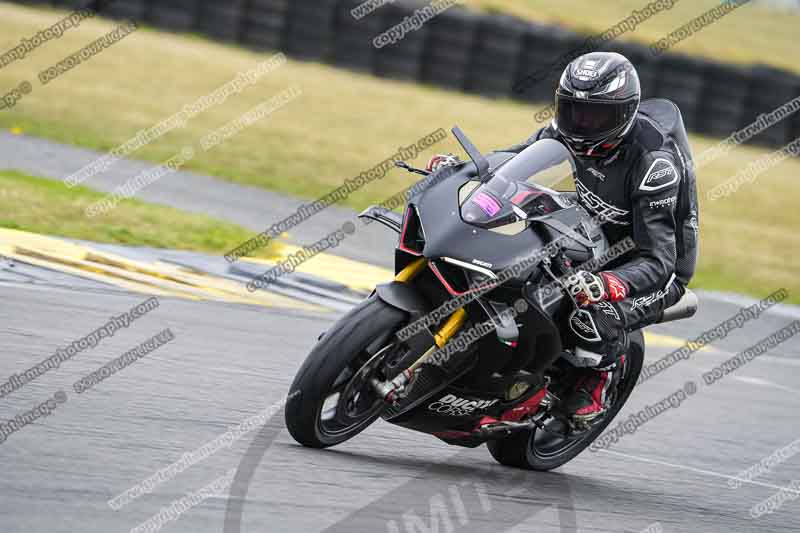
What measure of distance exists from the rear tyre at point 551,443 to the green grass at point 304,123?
7.27 m

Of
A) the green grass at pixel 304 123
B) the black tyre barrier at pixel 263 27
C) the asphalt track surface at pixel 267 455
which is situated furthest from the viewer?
the black tyre barrier at pixel 263 27

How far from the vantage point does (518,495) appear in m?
5.68

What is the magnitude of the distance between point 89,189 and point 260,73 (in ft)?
35.3

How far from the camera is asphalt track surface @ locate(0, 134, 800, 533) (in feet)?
14.9

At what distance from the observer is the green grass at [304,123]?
1566cm

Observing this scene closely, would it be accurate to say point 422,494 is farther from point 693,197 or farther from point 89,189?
point 89,189

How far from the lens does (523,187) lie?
5.38m

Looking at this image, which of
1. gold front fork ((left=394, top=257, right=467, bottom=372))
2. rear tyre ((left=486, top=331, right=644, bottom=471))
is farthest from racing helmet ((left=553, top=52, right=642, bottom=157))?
rear tyre ((left=486, top=331, right=644, bottom=471))

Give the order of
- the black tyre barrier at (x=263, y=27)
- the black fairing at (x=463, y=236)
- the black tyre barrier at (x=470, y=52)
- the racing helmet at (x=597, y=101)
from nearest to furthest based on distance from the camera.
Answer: the black fairing at (x=463, y=236)
the racing helmet at (x=597, y=101)
the black tyre barrier at (x=470, y=52)
the black tyre barrier at (x=263, y=27)

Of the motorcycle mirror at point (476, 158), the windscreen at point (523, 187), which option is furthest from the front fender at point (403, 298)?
the motorcycle mirror at point (476, 158)

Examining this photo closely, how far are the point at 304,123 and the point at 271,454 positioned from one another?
1462 cm

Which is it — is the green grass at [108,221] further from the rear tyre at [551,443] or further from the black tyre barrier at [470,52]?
the black tyre barrier at [470,52]

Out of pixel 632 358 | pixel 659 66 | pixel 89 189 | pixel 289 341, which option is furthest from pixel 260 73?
pixel 632 358

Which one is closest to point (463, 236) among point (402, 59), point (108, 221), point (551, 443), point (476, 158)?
point (476, 158)
